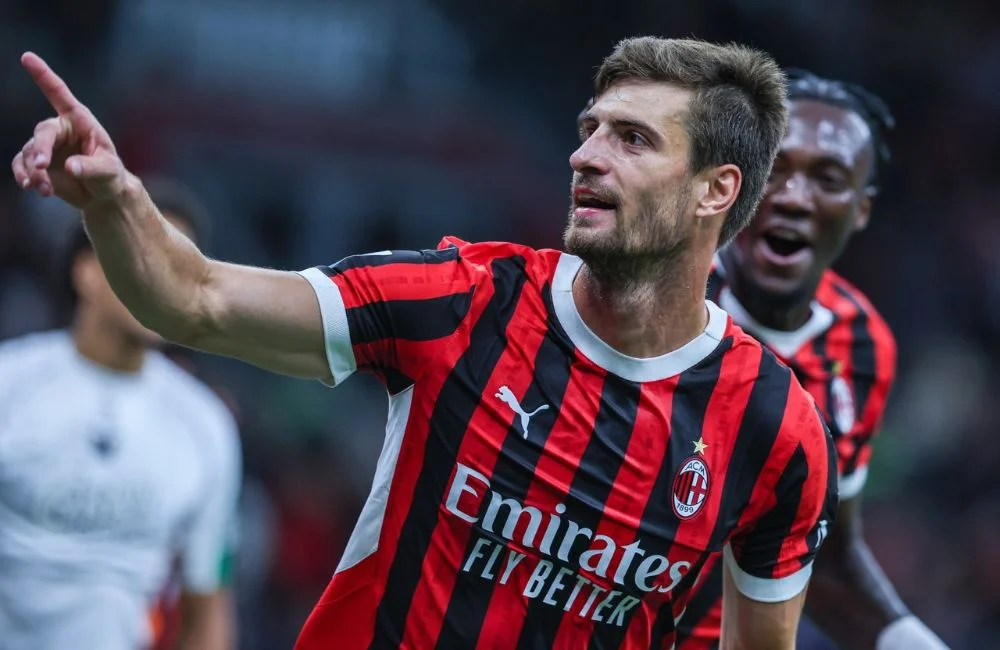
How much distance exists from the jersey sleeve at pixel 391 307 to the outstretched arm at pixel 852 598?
1.85m

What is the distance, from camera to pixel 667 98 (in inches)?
114

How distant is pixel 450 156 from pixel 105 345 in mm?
5873

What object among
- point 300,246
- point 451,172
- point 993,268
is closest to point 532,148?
point 451,172

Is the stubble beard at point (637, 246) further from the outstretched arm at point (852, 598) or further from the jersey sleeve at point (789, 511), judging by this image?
the outstretched arm at point (852, 598)

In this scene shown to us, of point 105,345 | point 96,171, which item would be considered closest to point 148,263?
point 96,171

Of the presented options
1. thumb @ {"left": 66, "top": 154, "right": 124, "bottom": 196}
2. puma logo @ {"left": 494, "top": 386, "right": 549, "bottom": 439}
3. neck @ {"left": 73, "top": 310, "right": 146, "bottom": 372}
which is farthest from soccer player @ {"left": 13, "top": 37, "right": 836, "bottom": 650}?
neck @ {"left": 73, "top": 310, "right": 146, "bottom": 372}

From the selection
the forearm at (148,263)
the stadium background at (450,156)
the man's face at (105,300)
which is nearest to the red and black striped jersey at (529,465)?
the forearm at (148,263)

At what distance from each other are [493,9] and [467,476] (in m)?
8.90

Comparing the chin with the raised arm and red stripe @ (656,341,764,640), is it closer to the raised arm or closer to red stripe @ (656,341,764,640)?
red stripe @ (656,341,764,640)

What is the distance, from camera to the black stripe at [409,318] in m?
2.65

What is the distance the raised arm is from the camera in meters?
2.30

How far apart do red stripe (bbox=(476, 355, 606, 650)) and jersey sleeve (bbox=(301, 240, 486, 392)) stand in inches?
11.2

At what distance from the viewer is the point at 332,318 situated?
2611mm

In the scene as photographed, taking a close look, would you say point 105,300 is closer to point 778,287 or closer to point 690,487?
point 778,287
